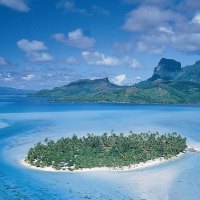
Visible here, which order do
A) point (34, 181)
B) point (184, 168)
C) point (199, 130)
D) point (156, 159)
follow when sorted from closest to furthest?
point (34, 181)
point (184, 168)
point (156, 159)
point (199, 130)

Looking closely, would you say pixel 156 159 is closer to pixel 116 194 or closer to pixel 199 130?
pixel 116 194

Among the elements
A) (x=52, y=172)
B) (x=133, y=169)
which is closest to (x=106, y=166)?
(x=133, y=169)

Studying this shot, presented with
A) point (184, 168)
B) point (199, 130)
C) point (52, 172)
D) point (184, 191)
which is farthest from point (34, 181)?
point (199, 130)

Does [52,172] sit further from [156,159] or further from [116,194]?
[156,159]

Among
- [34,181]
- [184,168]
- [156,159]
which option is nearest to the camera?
[34,181]

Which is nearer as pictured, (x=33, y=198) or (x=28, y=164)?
(x=33, y=198)

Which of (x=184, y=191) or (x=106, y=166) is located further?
(x=106, y=166)
